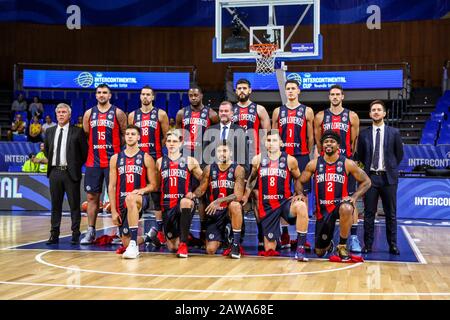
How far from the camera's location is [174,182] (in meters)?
7.11

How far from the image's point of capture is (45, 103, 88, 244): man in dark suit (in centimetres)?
775

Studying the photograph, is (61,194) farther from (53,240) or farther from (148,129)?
(148,129)

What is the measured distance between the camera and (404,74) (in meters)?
20.2

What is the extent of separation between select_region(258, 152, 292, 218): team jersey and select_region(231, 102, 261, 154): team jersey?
650 millimetres

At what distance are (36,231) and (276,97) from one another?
11.2 metres

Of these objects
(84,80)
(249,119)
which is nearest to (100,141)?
(249,119)

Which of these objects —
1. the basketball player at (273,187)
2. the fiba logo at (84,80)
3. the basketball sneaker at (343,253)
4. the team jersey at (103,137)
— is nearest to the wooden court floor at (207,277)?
the basketball sneaker at (343,253)

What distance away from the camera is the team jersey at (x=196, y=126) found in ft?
25.8

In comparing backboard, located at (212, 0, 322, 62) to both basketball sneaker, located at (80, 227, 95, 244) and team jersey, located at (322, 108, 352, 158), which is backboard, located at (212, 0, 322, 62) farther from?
basketball sneaker, located at (80, 227, 95, 244)

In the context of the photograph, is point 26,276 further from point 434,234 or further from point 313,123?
point 434,234

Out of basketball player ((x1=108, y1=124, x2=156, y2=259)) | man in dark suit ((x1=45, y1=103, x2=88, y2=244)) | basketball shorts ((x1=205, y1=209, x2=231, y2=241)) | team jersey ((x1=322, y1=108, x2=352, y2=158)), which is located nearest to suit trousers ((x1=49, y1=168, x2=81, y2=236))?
man in dark suit ((x1=45, y1=103, x2=88, y2=244))

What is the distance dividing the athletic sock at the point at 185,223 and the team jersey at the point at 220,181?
439 millimetres

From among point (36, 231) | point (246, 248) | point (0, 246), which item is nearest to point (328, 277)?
point (246, 248)

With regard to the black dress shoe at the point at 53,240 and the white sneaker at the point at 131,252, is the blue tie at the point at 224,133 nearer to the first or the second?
the white sneaker at the point at 131,252
